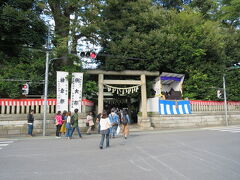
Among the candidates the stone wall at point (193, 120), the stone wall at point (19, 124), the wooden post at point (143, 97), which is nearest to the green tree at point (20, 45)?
the stone wall at point (19, 124)

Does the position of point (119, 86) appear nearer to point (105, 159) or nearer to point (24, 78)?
point (24, 78)

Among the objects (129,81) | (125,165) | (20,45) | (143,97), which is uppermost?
(20,45)

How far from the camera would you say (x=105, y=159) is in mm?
6270

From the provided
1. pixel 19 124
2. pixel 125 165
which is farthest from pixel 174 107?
pixel 19 124

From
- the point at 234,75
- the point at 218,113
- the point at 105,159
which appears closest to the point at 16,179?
the point at 105,159

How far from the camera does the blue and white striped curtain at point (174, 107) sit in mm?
17194

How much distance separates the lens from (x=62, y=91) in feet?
47.3

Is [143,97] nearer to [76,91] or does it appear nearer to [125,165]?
[76,91]

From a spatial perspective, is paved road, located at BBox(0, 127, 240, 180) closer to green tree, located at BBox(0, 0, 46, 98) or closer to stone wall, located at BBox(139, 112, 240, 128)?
green tree, located at BBox(0, 0, 46, 98)

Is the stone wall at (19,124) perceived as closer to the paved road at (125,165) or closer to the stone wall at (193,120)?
the paved road at (125,165)

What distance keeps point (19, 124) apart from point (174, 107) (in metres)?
13.8

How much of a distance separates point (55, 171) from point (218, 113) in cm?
1936

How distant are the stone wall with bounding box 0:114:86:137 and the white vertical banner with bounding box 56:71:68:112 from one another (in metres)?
0.99

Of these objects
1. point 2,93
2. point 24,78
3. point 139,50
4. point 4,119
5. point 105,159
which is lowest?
point 105,159
